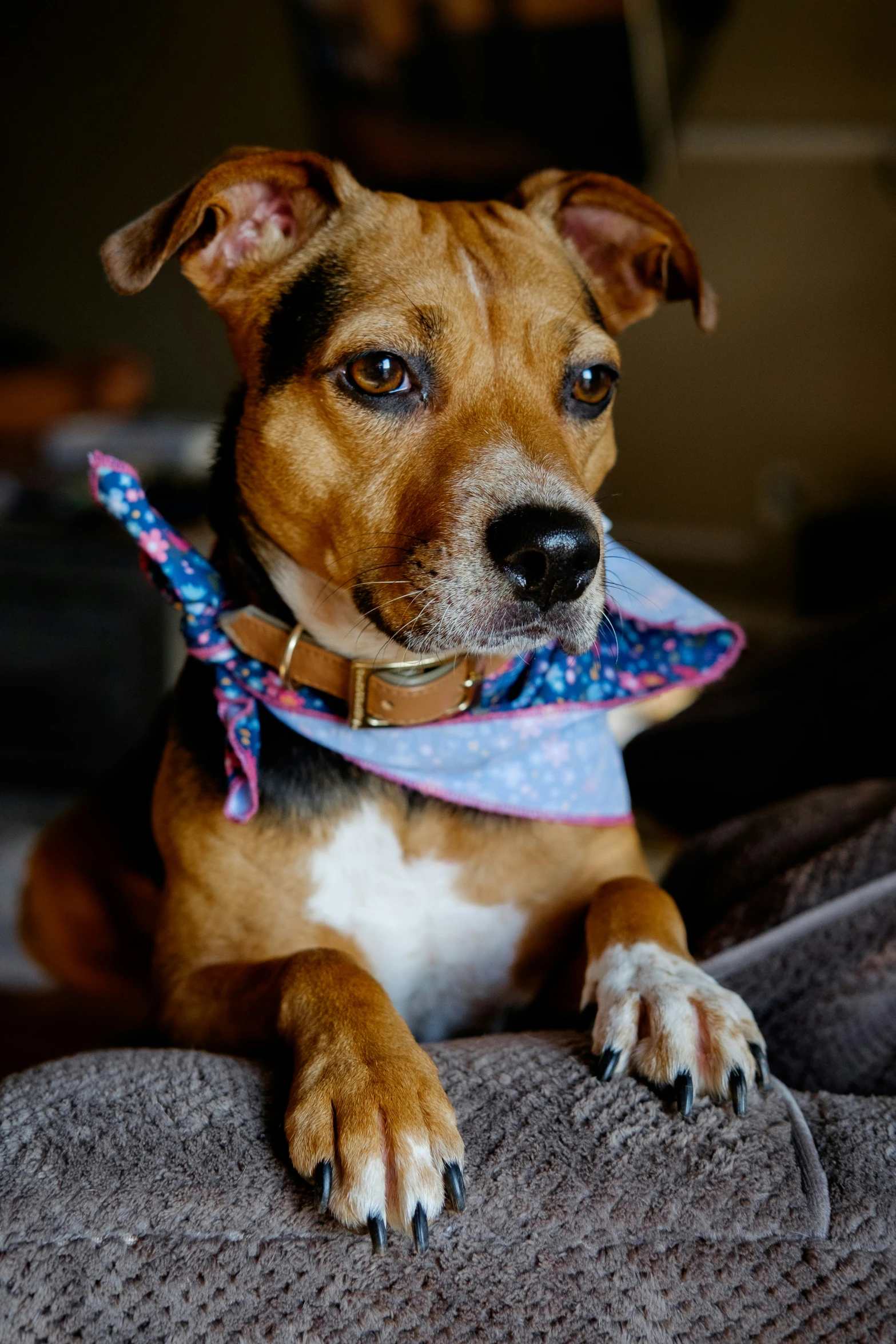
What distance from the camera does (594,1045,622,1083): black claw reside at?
1305mm

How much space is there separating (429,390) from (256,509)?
1.06 ft

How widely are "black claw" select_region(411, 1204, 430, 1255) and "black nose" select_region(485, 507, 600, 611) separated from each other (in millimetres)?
752

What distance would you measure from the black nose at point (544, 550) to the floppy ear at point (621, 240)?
2.26ft

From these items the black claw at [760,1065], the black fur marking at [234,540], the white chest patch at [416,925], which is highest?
the black fur marking at [234,540]

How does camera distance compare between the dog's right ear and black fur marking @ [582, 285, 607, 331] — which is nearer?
the dog's right ear

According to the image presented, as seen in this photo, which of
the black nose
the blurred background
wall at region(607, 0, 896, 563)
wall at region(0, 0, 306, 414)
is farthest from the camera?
wall at region(0, 0, 306, 414)

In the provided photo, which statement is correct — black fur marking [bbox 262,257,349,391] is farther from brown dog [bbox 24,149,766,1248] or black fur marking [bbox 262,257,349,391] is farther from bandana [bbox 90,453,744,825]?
bandana [bbox 90,453,744,825]

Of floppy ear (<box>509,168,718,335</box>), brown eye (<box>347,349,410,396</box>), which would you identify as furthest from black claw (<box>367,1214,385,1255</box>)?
floppy ear (<box>509,168,718,335</box>)

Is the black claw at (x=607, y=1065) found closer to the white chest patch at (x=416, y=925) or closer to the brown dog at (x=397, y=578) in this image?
the brown dog at (x=397, y=578)

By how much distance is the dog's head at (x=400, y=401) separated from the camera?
4.90ft

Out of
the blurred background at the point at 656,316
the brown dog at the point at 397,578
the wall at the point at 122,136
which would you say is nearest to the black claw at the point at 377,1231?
the brown dog at the point at 397,578

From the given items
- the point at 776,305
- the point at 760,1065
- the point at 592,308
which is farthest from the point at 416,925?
the point at 776,305

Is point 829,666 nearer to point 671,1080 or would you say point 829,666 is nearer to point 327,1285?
point 671,1080

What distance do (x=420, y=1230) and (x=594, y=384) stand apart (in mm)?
1272
